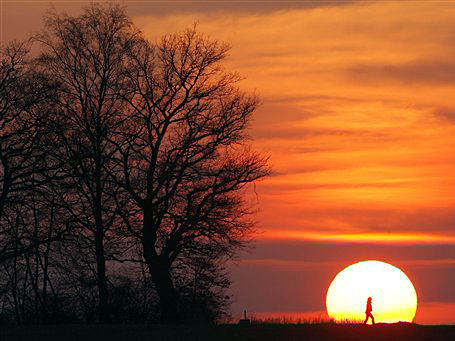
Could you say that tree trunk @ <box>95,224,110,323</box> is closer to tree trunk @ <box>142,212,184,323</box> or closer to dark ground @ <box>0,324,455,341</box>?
tree trunk @ <box>142,212,184,323</box>

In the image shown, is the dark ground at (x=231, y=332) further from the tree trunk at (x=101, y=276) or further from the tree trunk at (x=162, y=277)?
the tree trunk at (x=162, y=277)

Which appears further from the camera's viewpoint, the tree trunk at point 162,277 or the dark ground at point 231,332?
the tree trunk at point 162,277

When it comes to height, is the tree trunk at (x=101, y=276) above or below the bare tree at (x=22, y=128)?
below

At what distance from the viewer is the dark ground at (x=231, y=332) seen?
4112 cm

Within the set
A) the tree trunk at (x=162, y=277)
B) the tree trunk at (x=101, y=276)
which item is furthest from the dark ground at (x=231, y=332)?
the tree trunk at (x=162, y=277)

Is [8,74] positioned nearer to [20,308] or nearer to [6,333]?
[6,333]

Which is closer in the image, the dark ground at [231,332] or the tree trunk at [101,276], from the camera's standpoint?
the dark ground at [231,332]

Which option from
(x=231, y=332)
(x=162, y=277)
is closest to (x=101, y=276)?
(x=162, y=277)

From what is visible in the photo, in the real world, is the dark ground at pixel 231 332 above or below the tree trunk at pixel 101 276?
below

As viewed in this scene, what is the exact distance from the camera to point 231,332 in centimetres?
4247

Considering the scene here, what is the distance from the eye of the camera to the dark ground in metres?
A: 41.1

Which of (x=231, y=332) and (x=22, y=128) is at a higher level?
(x=22, y=128)

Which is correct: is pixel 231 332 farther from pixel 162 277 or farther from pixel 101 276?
pixel 101 276

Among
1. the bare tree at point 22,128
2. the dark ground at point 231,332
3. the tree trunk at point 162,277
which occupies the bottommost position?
the dark ground at point 231,332
